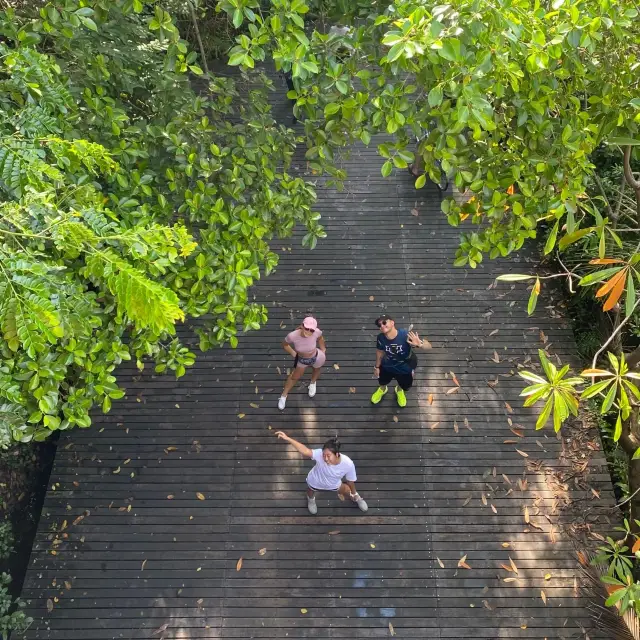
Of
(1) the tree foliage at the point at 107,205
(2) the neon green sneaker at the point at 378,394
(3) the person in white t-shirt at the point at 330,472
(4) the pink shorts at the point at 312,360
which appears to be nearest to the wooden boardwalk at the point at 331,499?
(3) the person in white t-shirt at the point at 330,472

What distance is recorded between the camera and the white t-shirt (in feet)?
15.4

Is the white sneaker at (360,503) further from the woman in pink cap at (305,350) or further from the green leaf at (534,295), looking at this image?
the green leaf at (534,295)

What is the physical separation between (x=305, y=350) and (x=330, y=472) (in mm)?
1269

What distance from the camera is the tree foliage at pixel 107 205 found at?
2.79 metres

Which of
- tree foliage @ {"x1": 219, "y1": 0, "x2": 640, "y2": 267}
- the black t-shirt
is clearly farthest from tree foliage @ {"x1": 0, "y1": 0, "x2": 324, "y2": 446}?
the black t-shirt

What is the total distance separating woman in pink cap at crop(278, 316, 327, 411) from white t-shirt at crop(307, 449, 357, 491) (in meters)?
1.06

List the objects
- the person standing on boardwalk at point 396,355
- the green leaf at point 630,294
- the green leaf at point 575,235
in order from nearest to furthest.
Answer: the green leaf at point 630,294 < the green leaf at point 575,235 < the person standing on boardwalk at point 396,355

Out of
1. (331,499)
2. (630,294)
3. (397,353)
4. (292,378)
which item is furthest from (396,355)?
(630,294)

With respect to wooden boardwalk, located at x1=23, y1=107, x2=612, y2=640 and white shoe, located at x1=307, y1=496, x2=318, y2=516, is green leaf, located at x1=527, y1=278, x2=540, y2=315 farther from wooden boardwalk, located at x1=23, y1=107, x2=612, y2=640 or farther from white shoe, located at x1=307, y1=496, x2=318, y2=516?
white shoe, located at x1=307, y1=496, x2=318, y2=516

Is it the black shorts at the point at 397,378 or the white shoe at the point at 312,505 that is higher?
the black shorts at the point at 397,378

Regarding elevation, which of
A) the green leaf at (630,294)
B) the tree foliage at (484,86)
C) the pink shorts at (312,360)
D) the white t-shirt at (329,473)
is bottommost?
the white t-shirt at (329,473)

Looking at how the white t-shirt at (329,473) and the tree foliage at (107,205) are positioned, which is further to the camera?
the white t-shirt at (329,473)

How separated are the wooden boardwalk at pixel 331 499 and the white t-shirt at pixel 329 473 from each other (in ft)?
1.87

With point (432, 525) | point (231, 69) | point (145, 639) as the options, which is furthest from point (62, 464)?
point (231, 69)
